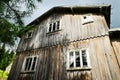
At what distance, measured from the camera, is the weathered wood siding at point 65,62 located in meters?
8.16

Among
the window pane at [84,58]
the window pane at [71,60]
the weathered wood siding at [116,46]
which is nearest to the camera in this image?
the weathered wood siding at [116,46]

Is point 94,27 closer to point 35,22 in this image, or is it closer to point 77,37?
point 77,37

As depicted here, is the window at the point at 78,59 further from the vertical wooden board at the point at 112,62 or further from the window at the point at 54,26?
the window at the point at 54,26

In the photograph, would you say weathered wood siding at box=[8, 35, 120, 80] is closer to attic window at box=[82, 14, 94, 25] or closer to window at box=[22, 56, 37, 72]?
window at box=[22, 56, 37, 72]

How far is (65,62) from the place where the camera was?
9797 millimetres

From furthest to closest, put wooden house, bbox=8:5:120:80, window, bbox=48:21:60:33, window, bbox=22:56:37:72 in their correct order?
window, bbox=48:21:60:33, window, bbox=22:56:37:72, wooden house, bbox=8:5:120:80

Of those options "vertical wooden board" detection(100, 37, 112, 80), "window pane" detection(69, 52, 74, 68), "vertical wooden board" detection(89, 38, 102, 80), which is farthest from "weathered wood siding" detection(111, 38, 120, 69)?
"window pane" detection(69, 52, 74, 68)

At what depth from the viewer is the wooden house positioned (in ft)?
28.1

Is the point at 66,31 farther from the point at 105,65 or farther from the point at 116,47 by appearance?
the point at 105,65

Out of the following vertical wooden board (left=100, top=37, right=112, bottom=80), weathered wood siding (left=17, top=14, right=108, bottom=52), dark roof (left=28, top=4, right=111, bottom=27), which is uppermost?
dark roof (left=28, top=4, right=111, bottom=27)

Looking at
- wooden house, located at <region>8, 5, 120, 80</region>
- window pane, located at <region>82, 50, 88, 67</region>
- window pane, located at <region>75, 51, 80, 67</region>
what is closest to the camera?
wooden house, located at <region>8, 5, 120, 80</region>

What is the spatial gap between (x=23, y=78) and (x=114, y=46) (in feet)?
25.7

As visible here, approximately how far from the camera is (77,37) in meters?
10.6

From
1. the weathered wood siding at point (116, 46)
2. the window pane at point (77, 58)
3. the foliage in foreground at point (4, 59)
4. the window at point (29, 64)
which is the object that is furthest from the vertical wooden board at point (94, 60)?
the foliage in foreground at point (4, 59)
